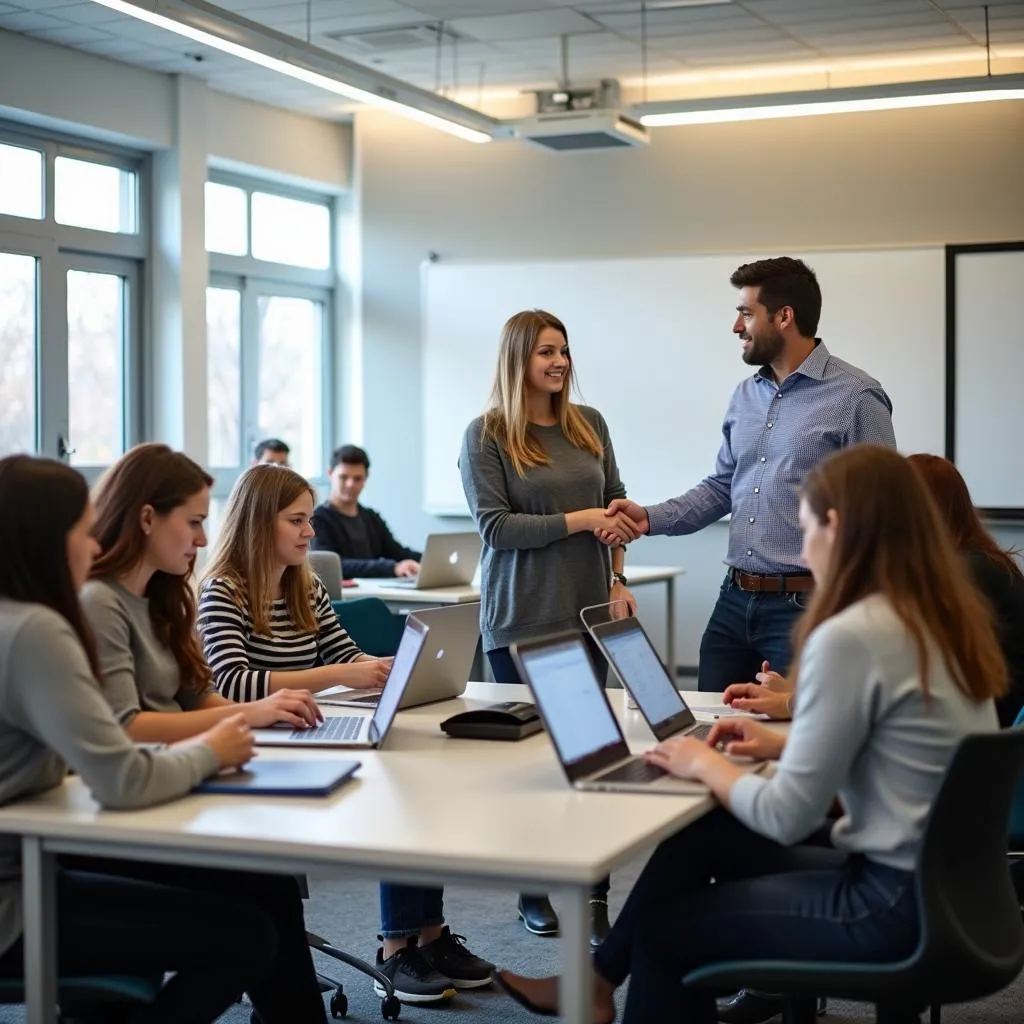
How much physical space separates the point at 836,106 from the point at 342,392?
11.5ft

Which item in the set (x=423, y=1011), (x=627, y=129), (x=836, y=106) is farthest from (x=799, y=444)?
(x=627, y=129)

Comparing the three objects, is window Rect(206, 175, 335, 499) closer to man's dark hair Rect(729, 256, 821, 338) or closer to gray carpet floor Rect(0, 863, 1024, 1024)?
gray carpet floor Rect(0, 863, 1024, 1024)

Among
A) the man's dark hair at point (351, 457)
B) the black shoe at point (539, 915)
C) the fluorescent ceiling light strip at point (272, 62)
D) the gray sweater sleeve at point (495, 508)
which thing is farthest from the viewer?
the man's dark hair at point (351, 457)

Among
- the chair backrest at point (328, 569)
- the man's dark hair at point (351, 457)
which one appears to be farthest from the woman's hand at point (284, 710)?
the man's dark hair at point (351, 457)

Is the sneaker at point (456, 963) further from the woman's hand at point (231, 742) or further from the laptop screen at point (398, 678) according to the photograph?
the woman's hand at point (231, 742)

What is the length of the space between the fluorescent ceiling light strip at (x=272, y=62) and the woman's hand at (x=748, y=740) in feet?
11.1

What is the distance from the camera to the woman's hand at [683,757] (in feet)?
7.34

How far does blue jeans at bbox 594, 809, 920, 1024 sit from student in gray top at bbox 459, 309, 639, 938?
122 cm

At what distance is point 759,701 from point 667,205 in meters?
5.26

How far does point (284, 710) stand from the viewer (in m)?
2.69

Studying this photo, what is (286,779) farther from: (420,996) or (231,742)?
(420,996)

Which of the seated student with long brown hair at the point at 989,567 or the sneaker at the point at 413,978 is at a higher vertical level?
the seated student with long brown hair at the point at 989,567

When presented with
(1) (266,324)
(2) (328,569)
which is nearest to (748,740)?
(2) (328,569)

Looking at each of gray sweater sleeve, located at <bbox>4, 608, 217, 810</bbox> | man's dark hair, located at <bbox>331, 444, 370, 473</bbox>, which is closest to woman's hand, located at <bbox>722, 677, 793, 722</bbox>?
gray sweater sleeve, located at <bbox>4, 608, 217, 810</bbox>
